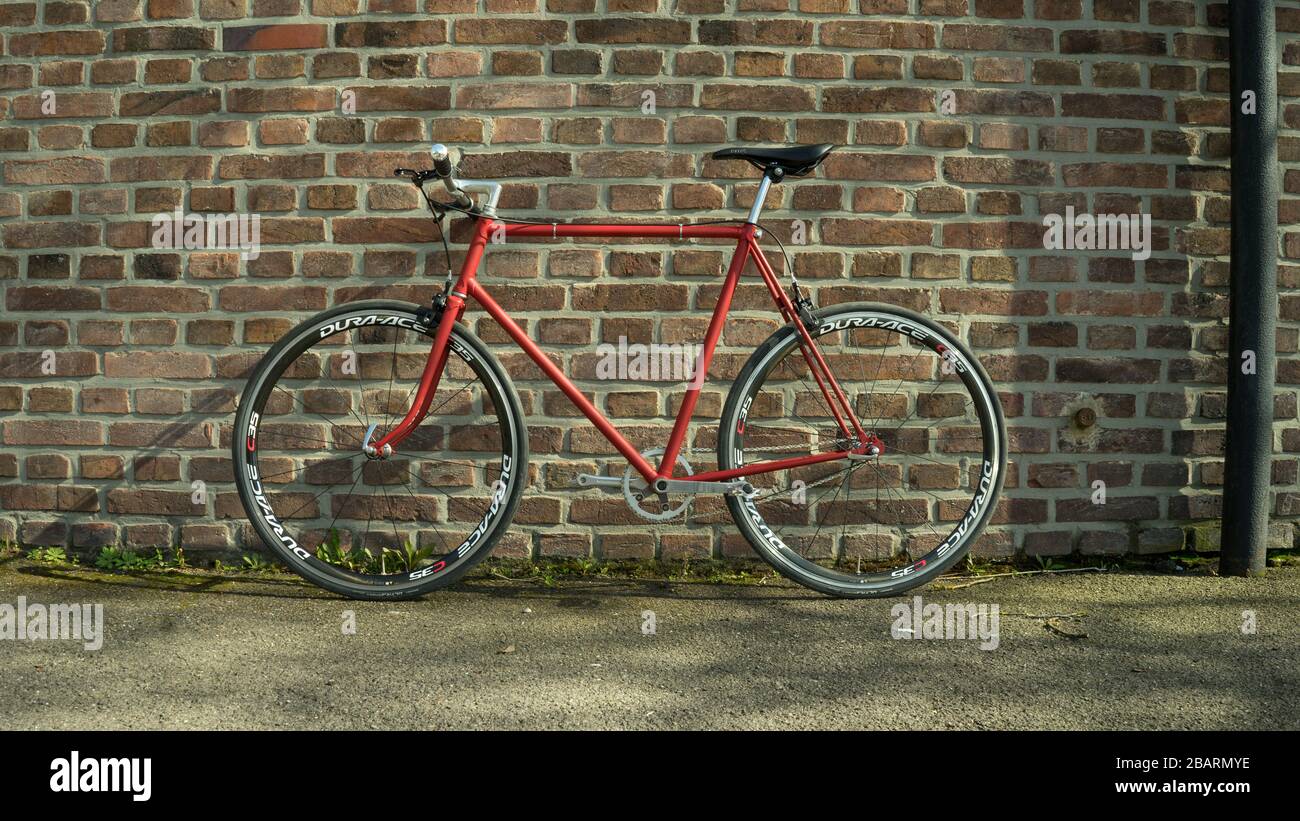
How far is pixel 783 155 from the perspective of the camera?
3043mm

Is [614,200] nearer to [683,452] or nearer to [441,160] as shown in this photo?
[441,160]

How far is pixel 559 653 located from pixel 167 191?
6.87 feet

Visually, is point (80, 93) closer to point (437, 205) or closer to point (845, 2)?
point (437, 205)

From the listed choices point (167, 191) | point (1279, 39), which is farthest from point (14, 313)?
point (1279, 39)

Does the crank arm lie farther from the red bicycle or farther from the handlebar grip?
the handlebar grip

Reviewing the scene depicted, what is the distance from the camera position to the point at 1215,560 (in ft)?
11.4

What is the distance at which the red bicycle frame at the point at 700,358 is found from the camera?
309 cm

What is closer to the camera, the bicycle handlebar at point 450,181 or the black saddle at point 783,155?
the bicycle handlebar at point 450,181

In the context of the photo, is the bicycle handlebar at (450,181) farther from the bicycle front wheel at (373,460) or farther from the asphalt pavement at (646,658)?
the asphalt pavement at (646,658)

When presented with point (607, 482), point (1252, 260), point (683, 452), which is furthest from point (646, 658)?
point (1252, 260)

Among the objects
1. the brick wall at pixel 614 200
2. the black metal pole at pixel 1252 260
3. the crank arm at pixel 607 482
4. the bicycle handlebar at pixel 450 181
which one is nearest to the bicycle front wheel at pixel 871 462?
the brick wall at pixel 614 200

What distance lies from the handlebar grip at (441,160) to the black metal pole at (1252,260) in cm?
250

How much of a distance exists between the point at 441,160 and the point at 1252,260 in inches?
101

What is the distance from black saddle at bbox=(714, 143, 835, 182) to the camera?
3033 millimetres
